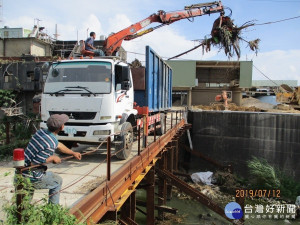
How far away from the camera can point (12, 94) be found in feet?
49.9

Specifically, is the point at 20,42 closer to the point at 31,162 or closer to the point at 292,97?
the point at 292,97

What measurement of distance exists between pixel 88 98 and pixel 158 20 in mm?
5632

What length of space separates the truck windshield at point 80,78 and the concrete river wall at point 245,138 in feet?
28.7

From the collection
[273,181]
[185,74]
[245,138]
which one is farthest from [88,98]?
[185,74]

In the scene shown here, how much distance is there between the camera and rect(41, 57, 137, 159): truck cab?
5234 mm

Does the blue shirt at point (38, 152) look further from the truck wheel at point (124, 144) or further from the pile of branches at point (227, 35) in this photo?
the pile of branches at point (227, 35)

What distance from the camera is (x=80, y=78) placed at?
18.2ft

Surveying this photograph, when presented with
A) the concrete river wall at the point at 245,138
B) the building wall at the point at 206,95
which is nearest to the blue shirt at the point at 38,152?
the concrete river wall at the point at 245,138

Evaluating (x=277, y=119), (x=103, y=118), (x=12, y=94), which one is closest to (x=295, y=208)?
(x=277, y=119)

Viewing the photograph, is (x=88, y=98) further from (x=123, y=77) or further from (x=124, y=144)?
(x=124, y=144)

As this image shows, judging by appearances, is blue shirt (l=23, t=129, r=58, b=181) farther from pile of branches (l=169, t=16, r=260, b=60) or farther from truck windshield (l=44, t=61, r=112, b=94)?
pile of branches (l=169, t=16, r=260, b=60)

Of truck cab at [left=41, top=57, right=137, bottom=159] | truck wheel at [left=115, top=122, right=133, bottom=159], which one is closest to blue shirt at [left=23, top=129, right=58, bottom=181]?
truck cab at [left=41, top=57, right=137, bottom=159]

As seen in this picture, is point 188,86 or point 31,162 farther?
point 188,86

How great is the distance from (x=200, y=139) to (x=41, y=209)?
11.5 m
